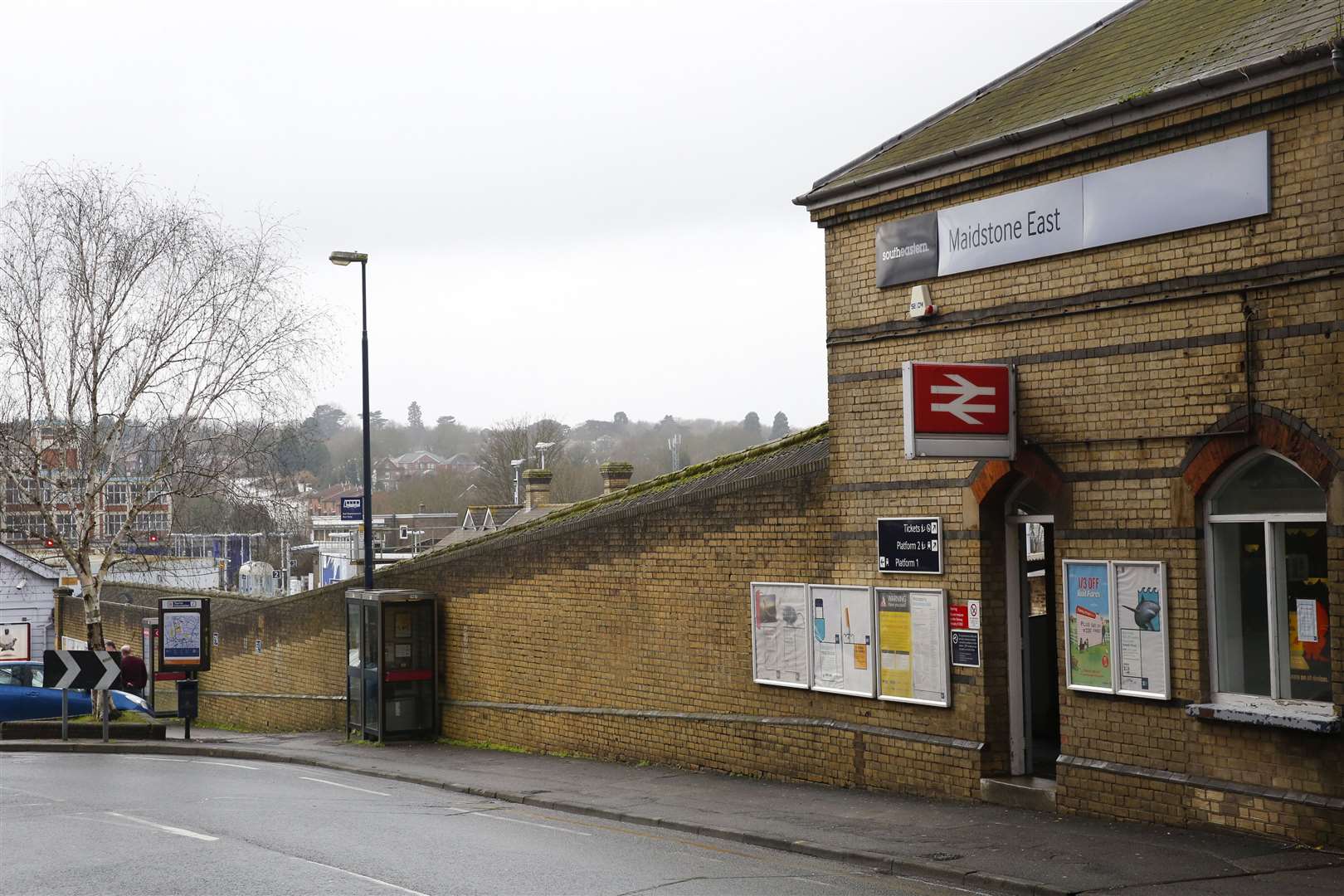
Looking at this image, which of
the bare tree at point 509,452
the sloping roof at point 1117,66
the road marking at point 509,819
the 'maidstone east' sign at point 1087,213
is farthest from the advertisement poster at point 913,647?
the bare tree at point 509,452

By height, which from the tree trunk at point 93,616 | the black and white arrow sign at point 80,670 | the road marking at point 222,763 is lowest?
the road marking at point 222,763

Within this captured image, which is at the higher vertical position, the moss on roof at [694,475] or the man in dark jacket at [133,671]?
the moss on roof at [694,475]

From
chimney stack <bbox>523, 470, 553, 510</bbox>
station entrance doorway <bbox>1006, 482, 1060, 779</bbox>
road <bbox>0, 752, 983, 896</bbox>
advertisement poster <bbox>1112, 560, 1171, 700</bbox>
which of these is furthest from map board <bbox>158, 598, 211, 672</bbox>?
chimney stack <bbox>523, 470, 553, 510</bbox>

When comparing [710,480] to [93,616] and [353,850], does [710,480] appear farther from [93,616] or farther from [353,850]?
[93,616]

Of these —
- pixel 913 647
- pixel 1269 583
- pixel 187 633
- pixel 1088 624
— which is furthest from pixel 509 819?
pixel 187 633

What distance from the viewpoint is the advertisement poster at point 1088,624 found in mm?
11711

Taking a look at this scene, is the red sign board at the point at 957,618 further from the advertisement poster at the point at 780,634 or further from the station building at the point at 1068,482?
the advertisement poster at the point at 780,634

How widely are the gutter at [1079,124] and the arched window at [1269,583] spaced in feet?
9.40

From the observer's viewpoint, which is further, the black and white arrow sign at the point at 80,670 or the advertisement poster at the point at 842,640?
the black and white arrow sign at the point at 80,670

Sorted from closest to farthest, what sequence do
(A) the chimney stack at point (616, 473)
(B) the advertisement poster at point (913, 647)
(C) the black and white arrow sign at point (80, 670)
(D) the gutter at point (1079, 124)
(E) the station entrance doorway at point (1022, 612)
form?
(D) the gutter at point (1079, 124) < (E) the station entrance doorway at point (1022, 612) < (B) the advertisement poster at point (913, 647) < (C) the black and white arrow sign at point (80, 670) < (A) the chimney stack at point (616, 473)

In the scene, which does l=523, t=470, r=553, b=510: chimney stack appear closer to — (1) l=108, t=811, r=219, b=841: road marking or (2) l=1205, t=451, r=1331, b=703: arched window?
(1) l=108, t=811, r=219, b=841: road marking

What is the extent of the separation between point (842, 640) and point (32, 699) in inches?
741

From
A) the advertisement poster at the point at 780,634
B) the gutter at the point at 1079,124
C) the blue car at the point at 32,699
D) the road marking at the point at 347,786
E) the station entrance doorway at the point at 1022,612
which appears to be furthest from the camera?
the blue car at the point at 32,699

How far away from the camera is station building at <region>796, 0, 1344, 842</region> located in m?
10.3
